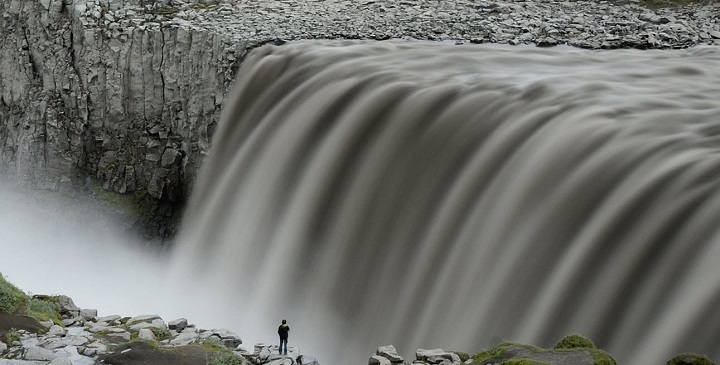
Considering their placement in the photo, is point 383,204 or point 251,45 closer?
point 383,204

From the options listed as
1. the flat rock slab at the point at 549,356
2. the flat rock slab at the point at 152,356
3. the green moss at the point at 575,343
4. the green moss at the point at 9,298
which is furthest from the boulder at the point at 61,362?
the green moss at the point at 575,343

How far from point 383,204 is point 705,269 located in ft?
20.5

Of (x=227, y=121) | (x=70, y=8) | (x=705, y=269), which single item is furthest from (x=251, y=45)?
(x=705, y=269)

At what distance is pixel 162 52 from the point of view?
76.3 ft

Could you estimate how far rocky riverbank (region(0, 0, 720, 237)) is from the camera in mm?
22234

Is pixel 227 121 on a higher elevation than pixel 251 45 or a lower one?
lower

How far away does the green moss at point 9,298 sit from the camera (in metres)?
12.1

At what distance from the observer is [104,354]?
11.2 metres

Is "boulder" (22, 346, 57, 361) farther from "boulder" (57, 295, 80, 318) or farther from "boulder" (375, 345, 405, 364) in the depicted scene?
"boulder" (375, 345, 405, 364)

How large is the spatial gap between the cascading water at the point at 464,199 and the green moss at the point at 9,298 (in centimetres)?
503

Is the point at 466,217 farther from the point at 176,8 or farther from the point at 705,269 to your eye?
the point at 176,8

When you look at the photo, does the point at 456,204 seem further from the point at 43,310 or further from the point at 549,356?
the point at 43,310

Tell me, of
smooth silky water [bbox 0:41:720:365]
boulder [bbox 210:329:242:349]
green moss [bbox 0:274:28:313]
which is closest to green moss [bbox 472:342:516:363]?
smooth silky water [bbox 0:41:720:365]

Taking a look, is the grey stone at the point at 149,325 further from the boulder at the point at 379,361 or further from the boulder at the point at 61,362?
the boulder at the point at 379,361
